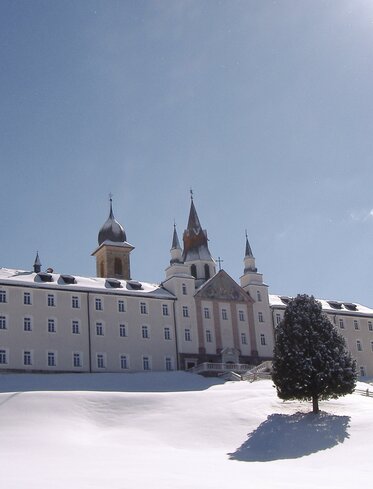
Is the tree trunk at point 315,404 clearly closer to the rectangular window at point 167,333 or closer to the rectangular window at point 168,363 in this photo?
the rectangular window at point 168,363

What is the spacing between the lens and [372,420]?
44312 millimetres

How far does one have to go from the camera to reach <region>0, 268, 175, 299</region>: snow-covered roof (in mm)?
66312

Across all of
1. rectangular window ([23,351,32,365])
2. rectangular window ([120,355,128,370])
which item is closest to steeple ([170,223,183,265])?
rectangular window ([120,355,128,370])

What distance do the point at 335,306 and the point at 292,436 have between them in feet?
145

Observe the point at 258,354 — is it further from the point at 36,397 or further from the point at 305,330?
the point at 36,397

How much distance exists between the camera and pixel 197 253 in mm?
82375

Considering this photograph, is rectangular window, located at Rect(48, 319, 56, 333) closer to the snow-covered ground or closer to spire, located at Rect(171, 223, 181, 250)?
the snow-covered ground

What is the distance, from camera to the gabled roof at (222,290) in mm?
74562

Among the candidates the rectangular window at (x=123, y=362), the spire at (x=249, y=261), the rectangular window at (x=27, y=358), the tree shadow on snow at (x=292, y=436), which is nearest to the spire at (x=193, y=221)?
the spire at (x=249, y=261)

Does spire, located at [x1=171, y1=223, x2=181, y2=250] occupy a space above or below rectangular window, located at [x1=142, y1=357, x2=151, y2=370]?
above

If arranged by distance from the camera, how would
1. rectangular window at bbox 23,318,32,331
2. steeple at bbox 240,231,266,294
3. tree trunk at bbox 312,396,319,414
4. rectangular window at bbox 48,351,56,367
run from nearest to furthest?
1. tree trunk at bbox 312,396,319,414
2. rectangular window at bbox 48,351,56,367
3. rectangular window at bbox 23,318,32,331
4. steeple at bbox 240,231,266,294

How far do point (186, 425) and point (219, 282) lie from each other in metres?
33.3

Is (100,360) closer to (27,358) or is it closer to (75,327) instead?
(75,327)

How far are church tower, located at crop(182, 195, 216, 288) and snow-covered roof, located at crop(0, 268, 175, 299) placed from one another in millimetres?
7090
